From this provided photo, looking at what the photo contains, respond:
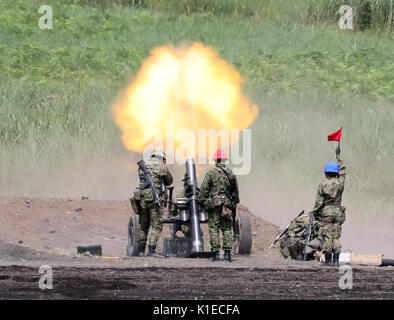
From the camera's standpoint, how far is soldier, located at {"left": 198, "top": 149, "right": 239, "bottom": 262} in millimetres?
15992

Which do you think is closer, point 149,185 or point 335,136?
point 335,136

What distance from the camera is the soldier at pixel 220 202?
52.5ft

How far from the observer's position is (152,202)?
1673 centimetres

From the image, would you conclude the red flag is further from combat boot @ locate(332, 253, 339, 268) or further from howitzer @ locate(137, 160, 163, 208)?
howitzer @ locate(137, 160, 163, 208)

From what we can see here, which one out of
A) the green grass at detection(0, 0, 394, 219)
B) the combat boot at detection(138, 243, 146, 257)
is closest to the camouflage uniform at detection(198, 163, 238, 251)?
the combat boot at detection(138, 243, 146, 257)

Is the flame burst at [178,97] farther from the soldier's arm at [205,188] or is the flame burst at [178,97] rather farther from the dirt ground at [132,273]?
the soldier's arm at [205,188]

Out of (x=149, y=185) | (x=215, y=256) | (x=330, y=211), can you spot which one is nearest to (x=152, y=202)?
(x=149, y=185)

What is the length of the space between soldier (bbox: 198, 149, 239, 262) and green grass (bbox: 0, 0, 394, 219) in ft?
25.9

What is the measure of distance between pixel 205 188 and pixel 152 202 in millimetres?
1029

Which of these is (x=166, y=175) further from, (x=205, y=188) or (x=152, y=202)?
(x=205, y=188)

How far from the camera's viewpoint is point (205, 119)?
2203 cm

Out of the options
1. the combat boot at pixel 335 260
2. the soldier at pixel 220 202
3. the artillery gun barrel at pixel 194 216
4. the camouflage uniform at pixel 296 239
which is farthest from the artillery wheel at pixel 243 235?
the combat boot at pixel 335 260

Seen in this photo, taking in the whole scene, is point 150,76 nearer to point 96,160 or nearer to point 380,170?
point 96,160
